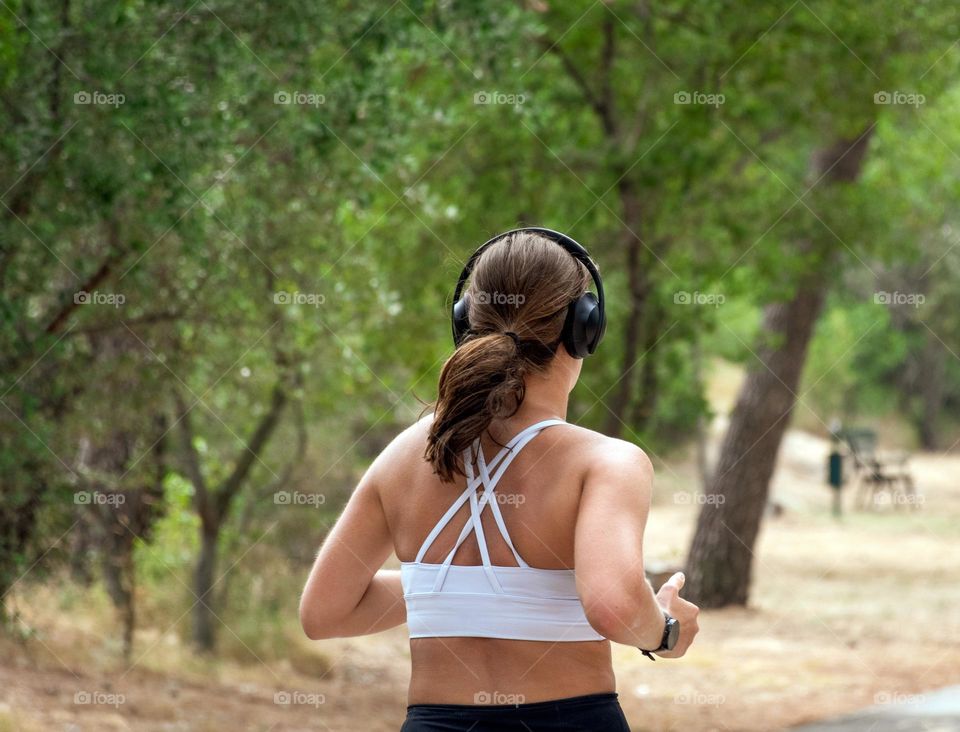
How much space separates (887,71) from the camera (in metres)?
9.78

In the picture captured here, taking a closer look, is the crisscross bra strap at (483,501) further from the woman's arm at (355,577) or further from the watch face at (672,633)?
the watch face at (672,633)

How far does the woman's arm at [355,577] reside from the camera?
203cm

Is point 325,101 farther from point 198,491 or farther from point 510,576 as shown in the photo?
point 510,576

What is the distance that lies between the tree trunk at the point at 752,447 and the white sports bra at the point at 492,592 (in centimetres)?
1040

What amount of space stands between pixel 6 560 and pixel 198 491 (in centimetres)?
258

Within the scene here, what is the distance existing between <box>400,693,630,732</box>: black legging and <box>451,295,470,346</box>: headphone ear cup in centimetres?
61

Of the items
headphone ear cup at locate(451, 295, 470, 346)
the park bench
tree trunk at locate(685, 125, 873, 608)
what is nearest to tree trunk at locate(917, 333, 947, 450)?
the park bench

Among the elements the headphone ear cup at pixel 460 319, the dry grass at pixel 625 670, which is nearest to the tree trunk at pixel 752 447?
the dry grass at pixel 625 670

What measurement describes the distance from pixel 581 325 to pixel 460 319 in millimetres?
247

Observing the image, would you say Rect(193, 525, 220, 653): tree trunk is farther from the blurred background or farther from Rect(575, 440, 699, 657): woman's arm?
Rect(575, 440, 699, 657): woman's arm

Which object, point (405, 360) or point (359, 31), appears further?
point (405, 360)

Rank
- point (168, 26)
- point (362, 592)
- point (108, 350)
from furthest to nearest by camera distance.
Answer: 1. point (108, 350)
2. point (168, 26)
3. point (362, 592)

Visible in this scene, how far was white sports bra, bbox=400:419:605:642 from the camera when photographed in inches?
73.4

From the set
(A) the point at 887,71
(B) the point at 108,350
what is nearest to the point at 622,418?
(A) the point at 887,71
